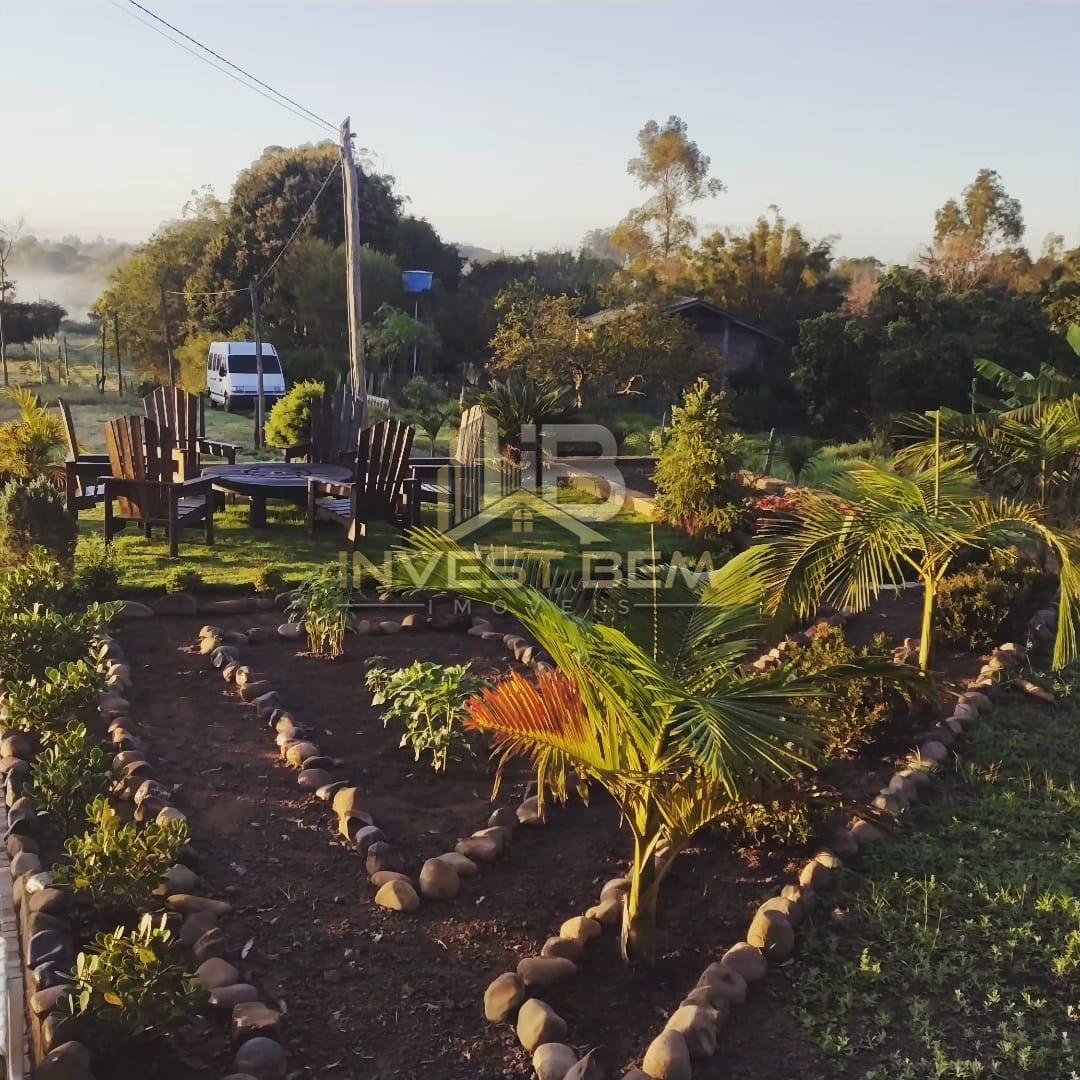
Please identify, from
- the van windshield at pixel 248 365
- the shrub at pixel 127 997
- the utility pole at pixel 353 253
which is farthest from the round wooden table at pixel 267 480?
the van windshield at pixel 248 365

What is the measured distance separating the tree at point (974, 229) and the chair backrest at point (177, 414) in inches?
1082

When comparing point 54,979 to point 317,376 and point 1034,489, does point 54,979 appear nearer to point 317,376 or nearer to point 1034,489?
point 1034,489

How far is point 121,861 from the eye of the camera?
3.48 metres

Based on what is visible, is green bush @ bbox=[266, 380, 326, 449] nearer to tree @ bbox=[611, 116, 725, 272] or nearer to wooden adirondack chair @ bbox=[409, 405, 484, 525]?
wooden adirondack chair @ bbox=[409, 405, 484, 525]

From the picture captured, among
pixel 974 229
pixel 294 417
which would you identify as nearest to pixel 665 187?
pixel 974 229

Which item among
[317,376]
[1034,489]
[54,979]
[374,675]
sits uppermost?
[317,376]

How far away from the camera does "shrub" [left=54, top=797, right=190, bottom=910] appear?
3.47 meters

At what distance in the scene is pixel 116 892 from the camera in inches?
139

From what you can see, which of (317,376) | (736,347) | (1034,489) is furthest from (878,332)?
(1034,489)

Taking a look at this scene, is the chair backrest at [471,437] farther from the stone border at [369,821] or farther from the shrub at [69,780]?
the shrub at [69,780]

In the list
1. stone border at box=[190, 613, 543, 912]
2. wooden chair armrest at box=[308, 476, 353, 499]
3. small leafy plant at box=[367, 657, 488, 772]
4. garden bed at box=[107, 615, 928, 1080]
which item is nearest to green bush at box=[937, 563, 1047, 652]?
garden bed at box=[107, 615, 928, 1080]

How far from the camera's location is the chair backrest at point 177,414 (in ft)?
34.9

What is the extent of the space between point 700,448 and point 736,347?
17.1 metres

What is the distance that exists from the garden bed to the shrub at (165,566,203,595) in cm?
176
